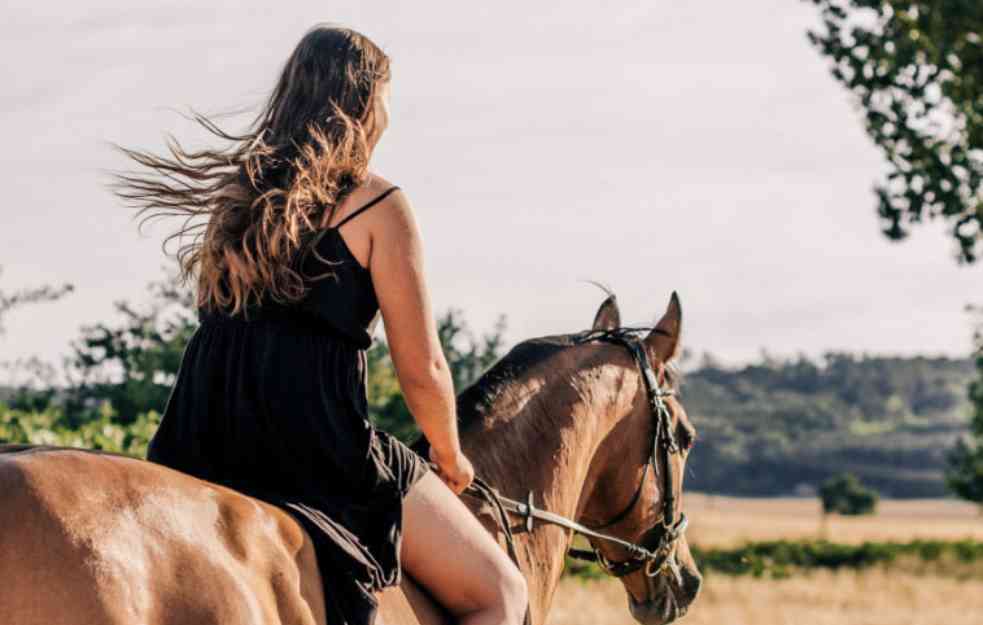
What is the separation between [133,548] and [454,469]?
1387 mm

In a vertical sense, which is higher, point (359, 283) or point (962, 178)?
point (359, 283)

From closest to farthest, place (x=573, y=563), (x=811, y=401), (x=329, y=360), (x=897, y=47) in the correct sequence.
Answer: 1. (x=329, y=360)
2. (x=573, y=563)
3. (x=897, y=47)
4. (x=811, y=401)

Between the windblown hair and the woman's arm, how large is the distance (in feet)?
0.49

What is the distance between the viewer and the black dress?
423cm

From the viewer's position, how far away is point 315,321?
430 cm

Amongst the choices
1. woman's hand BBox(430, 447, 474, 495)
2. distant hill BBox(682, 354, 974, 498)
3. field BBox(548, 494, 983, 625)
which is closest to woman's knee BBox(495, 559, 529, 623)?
woman's hand BBox(430, 447, 474, 495)

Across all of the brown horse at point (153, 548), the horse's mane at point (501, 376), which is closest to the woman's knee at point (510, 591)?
the brown horse at point (153, 548)

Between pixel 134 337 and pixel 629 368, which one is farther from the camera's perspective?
pixel 134 337

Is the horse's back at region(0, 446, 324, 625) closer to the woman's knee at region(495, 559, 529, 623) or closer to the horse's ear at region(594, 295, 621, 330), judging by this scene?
the woman's knee at region(495, 559, 529, 623)

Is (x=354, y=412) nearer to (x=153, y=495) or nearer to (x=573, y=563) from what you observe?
(x=153, y=495)

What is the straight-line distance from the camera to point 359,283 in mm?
4309

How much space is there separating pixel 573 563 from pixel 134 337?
7821 mm

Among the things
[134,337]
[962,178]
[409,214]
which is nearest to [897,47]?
[962,178]

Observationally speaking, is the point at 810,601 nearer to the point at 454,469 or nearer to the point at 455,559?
the point at 454,469
